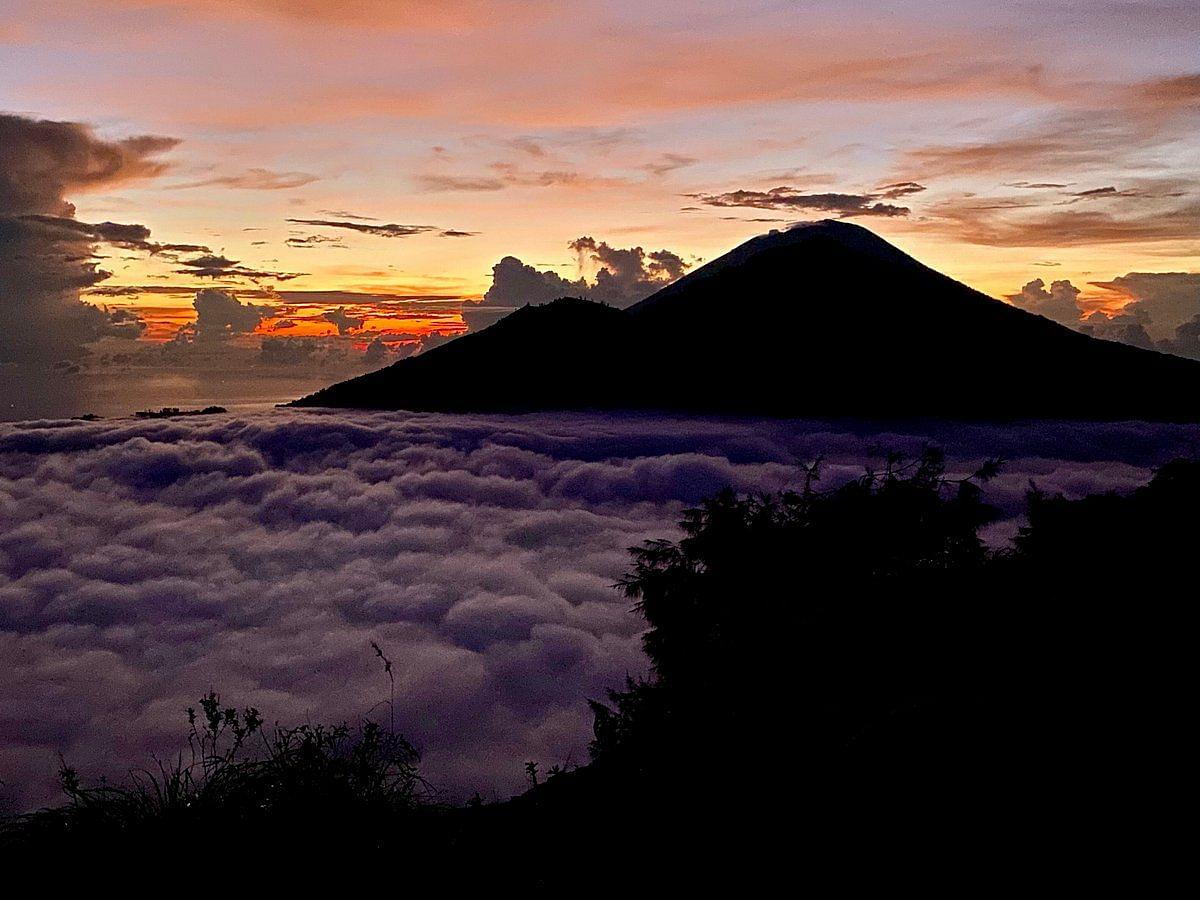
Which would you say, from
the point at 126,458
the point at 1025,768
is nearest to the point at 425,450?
the point at 126,458

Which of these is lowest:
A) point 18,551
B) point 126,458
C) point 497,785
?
point 497,785

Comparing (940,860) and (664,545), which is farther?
(664,545)

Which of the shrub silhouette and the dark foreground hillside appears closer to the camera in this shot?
the dark foreground hillside

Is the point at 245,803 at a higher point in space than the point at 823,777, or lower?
lower

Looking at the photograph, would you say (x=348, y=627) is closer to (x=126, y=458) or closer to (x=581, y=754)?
(x=581, y=754)

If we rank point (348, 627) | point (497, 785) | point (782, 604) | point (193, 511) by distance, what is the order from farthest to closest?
point (193, 511), point (348, 627), point (497, 785), point (782, 604)

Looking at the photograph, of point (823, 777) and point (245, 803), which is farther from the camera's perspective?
point (245, 803)

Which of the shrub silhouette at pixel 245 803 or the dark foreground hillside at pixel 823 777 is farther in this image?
the shrub silhouette at pixel 245 803

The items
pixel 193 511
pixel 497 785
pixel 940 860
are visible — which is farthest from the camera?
pixel 193 511
